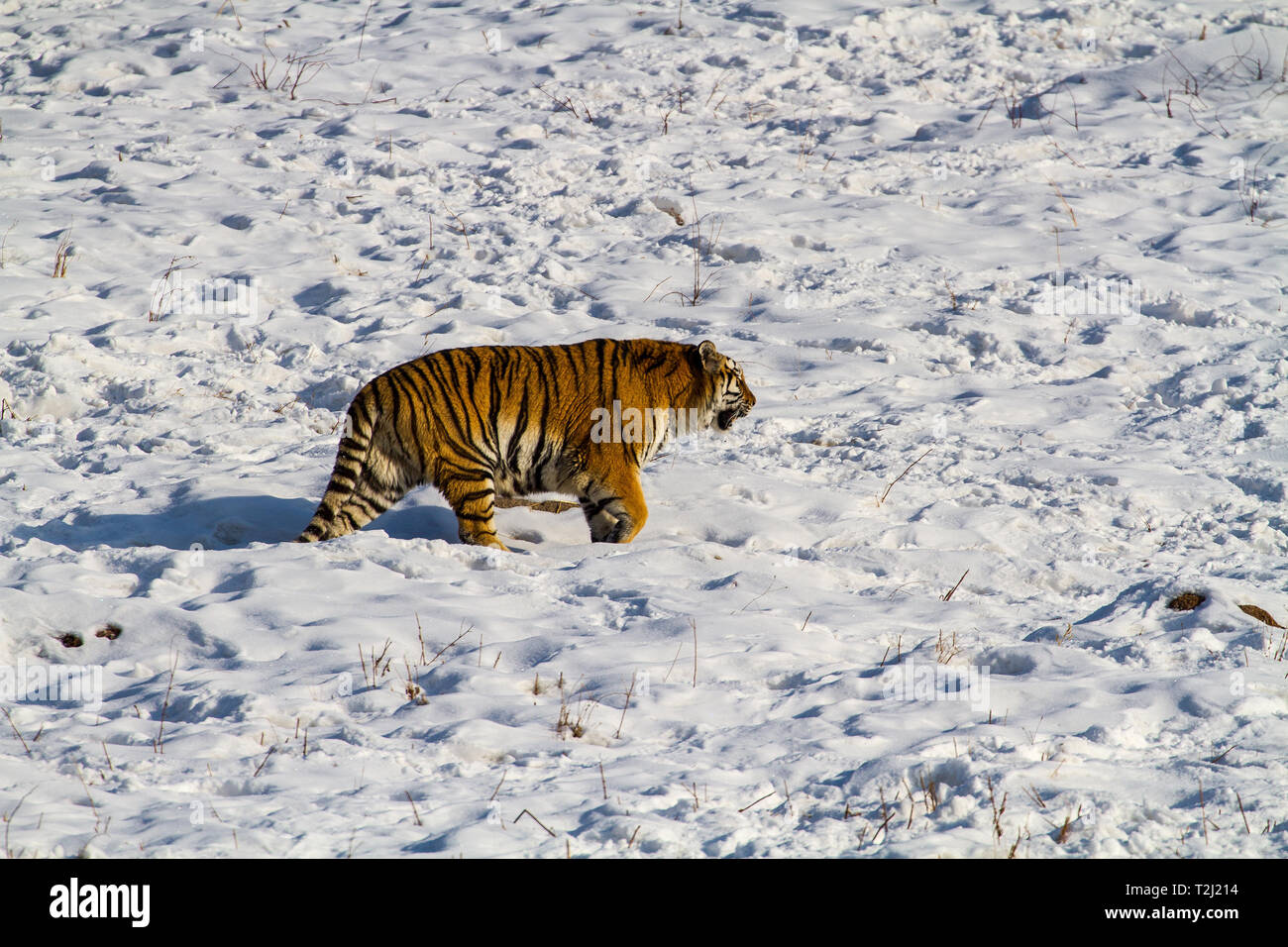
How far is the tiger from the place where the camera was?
6711mm

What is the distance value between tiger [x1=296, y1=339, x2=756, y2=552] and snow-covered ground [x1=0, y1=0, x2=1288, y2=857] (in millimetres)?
368

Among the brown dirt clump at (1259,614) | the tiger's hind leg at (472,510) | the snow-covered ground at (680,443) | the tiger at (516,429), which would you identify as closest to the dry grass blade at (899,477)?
the snow-covered ground at (680,443)

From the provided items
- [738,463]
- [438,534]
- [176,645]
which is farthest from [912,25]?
[176,645]

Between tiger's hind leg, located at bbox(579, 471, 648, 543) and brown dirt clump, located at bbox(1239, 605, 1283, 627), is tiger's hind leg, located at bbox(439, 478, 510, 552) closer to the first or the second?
tiger's hind leg, located at bbox(579, 471, 648, 543)

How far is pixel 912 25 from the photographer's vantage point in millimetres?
14000

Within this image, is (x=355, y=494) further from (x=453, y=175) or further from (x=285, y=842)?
(x=453, y=175)

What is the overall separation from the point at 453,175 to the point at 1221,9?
30.1ft

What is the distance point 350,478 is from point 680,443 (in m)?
2.63

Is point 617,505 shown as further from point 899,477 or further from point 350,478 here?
point 899,477

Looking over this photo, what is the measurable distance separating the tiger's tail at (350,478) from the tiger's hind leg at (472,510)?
0.46m

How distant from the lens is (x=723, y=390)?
7.67 meters

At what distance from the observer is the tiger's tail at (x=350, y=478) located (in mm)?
6566

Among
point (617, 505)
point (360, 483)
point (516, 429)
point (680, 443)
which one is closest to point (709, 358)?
point (680, 443)

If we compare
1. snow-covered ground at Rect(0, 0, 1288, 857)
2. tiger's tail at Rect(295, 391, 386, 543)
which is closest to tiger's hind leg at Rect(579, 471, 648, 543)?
snow-covered ground at Rect(0, 0, 1288, 857)
